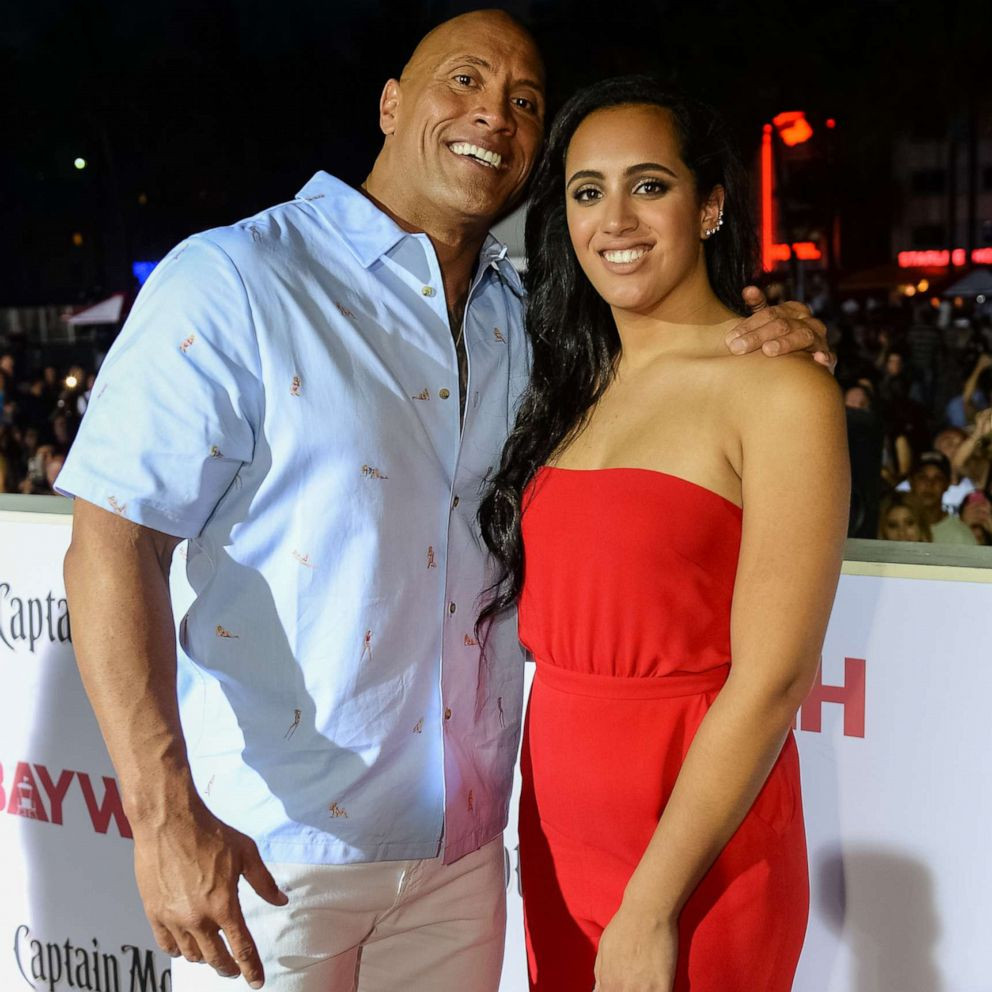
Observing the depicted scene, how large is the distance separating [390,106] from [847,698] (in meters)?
1.39

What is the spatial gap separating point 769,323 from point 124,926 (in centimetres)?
218

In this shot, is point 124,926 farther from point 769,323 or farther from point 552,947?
point 769,323

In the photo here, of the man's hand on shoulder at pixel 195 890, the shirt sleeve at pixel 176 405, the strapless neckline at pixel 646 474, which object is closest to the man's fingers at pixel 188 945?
the man's hand on shoulder at pixel 195 890

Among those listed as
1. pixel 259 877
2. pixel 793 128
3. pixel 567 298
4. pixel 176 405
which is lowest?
pixel 259 877

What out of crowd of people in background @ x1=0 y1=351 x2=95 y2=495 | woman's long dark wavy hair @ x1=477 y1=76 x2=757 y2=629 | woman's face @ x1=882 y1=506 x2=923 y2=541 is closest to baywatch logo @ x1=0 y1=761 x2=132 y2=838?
woman's long dark wavy hair @ x1=477 y1=76 x2=757 y2=629

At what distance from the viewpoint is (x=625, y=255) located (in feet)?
6.51

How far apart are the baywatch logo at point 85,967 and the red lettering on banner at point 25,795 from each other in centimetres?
29

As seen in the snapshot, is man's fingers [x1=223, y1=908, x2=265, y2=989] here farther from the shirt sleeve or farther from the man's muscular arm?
the shirt sleeve

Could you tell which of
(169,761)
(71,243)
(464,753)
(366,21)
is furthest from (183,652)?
(71,243)

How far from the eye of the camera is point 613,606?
73.1 inches

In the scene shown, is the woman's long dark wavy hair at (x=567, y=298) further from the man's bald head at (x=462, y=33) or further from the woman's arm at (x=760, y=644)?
the woman's arm at (x=760, y=644)

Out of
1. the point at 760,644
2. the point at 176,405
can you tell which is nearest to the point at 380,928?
the point at 760,644

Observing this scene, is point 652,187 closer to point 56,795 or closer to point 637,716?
point 637,716

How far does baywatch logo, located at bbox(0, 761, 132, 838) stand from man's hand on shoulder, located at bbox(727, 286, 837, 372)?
193 centimetres
